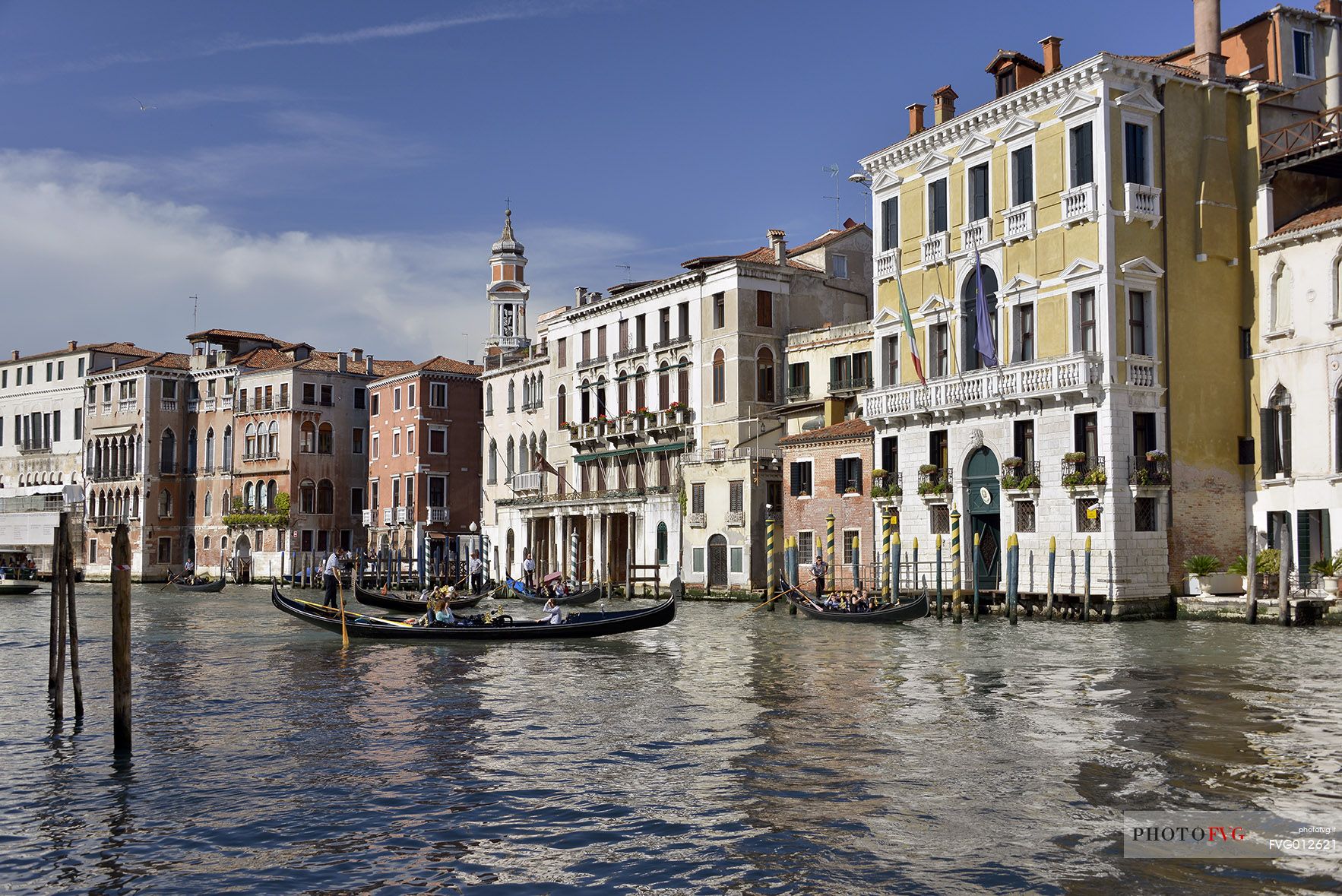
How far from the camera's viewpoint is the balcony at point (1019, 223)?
29.0 m

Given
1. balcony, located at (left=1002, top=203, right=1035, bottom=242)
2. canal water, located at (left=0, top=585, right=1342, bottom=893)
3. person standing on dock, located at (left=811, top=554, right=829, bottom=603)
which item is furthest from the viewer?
person standing on dock, located at (left=811, top=554, right=829, bottom=603)

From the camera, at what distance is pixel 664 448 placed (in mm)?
43906

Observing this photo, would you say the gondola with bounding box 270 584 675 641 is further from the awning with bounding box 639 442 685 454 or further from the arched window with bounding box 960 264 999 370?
the awning with bounding box 639 442 685 454

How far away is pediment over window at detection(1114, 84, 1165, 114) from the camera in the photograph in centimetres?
2738

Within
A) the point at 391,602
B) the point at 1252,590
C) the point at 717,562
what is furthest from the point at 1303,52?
the point at 391,602

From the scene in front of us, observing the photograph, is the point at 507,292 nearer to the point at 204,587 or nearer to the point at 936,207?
the point at 204,587

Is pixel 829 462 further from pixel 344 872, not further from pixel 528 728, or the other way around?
pixel 344 872

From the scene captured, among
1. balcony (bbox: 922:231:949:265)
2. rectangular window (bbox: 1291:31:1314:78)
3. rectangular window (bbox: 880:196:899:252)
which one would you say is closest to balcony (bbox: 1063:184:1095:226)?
balcony (bbox: 922:231:949:265)

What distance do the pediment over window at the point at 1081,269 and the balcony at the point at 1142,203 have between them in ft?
3.82

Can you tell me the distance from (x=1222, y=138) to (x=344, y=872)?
1022 inches

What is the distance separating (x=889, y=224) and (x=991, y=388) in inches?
248

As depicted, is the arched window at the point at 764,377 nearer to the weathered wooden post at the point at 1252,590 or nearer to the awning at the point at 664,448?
the awning at the point at 664,448

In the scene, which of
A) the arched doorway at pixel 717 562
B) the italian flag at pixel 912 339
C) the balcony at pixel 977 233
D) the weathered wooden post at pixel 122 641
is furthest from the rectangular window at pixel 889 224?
the weathered wooden post at pixel 122 641

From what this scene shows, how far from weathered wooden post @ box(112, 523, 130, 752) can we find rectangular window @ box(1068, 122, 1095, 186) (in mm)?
21084
